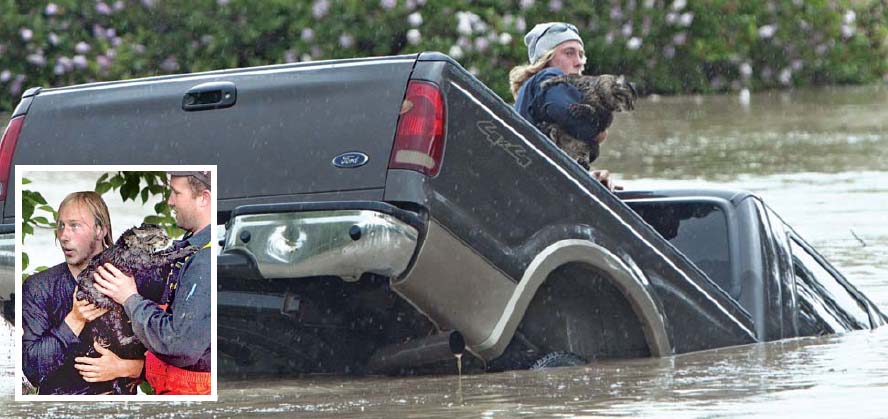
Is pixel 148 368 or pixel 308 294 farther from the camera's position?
pixel 308 294

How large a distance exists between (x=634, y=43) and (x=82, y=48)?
7.12 metres

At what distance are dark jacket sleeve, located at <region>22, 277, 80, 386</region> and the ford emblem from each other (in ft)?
4.34

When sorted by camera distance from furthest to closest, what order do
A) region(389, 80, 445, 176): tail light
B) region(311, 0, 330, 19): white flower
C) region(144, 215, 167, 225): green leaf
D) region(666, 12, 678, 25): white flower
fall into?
region(666, 12, 678, 25): white flower → region(311, 0, 330, 19): white flower → region(144, 215, 167, 225): green leaf → region(389, 80, 445, 176): tail light

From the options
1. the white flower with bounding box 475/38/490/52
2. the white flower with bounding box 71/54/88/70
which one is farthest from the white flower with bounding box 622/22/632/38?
the white flower with bounding box 71/54/88/70

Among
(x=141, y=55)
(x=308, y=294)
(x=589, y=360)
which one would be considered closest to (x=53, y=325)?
(x=308, y=294)

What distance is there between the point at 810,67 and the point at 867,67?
5.25 ft

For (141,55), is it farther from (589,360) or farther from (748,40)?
(589,360)

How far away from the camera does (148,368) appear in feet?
16.4

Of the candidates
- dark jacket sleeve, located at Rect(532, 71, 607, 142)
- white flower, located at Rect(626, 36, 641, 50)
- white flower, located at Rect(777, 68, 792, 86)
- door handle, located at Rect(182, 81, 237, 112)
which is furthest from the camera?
white flower, located at Rect(777, 68, 792, 86)

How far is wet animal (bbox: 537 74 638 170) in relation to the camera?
7691 mm

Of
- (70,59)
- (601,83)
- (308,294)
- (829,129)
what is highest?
(70,59)

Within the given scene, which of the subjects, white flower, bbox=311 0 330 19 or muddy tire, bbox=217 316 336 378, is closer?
muddy tire, bbox=217 316 336 378

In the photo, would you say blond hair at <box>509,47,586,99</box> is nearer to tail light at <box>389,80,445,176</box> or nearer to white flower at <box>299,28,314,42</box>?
tail light at <box>389,80,445,176</box>

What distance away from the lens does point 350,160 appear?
6105 mm
